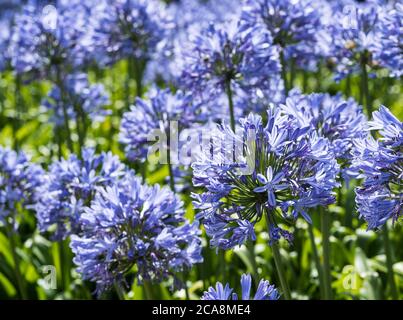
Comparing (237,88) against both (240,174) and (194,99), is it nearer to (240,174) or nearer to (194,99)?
(194,99)

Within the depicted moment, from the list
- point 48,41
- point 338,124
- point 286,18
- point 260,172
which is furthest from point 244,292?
point 48,41

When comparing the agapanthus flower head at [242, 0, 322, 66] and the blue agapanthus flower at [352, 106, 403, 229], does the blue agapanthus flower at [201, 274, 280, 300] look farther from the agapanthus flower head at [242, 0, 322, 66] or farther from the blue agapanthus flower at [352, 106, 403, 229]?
the agapanthus flower head at [242, 0, 322, 66]

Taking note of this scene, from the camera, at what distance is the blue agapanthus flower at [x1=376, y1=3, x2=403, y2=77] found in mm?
3953

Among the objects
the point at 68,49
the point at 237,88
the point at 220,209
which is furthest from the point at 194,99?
the point at 220,209

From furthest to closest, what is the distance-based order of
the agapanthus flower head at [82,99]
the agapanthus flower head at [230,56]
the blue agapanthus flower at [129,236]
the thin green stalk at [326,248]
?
the agapanthus flower head at [82,99], the agapanthus flower head at [230,56], the thin green stalk at [326,248], the blue agapanthus flower at [129,236]

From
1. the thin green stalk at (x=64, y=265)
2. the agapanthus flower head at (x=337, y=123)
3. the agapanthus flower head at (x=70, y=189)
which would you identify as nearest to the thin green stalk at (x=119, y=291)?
the agapanthus flower head at (x=70, y=189)

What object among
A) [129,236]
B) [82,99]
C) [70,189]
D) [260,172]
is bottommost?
[129,236]

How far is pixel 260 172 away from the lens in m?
2.88

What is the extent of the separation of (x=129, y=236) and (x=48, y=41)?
2.54 metres

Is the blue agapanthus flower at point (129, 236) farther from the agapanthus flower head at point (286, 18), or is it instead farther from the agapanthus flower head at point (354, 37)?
the agapanthus flower head at point (354, 37)

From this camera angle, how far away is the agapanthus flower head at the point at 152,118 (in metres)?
4.49

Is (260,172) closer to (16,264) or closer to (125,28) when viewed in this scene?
(16,264)

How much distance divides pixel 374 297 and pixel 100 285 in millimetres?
1853

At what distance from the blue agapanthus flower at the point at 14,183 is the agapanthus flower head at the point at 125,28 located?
4.53ft
